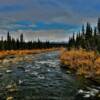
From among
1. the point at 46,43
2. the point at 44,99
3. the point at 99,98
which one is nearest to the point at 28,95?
the point at 44,99

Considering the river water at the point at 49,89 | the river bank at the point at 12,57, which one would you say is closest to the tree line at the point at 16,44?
the river bank at the point at 12,57

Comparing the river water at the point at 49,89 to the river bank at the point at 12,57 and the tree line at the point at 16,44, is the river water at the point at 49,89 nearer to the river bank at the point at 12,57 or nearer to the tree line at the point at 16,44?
the river bank at the point at 12,57

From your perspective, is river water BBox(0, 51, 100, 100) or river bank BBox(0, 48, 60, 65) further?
river bank BBox(0, 48, 60, 65)

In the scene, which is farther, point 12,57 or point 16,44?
point 16,44

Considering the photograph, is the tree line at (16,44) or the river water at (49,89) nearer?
the river water at (49,89)

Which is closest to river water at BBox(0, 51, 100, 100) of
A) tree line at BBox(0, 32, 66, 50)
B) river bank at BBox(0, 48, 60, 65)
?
river bank at BBox(0, 48, 60, 65)

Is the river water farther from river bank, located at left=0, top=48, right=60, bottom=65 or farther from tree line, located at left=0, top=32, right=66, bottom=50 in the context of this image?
tree line, located at left=0, top=32, right=66, bottom=50

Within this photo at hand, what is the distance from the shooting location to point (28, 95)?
2180 cm

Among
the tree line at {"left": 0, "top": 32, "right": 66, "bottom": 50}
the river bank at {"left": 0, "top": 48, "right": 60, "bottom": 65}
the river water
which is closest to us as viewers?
the river water

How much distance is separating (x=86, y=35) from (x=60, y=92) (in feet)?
304

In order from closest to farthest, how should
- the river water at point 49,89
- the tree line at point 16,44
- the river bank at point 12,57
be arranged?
the river water at point 49,89
the river bank at point 12,57
the tree line at point 16,44

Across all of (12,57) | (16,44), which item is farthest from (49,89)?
(16,44)

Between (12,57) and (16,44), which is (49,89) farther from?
(16,44)

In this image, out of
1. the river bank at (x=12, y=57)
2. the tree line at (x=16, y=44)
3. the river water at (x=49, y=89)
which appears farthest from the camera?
the tree line at (x=16, y=44)
